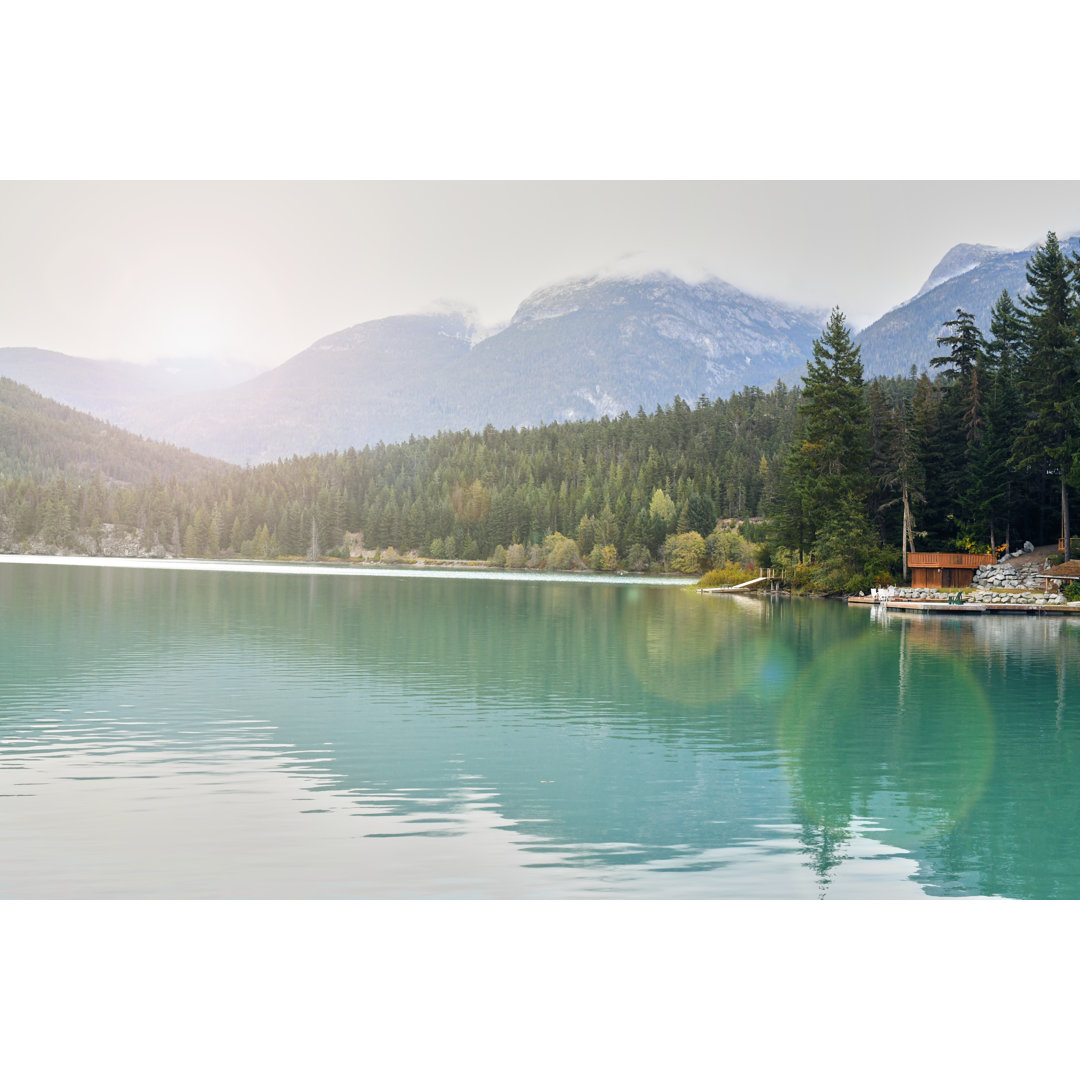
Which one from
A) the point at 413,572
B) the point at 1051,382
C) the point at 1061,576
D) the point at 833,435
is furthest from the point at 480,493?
the point at 1061,576

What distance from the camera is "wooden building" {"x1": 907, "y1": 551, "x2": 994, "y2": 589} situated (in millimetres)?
53219

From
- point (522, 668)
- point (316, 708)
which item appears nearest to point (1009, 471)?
point (522, 668)

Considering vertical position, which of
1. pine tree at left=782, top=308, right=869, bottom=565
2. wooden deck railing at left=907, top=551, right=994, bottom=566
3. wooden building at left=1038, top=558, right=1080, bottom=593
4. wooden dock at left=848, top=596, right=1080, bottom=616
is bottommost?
wooden dock at left=848, top=596, right=1080, bottom=616

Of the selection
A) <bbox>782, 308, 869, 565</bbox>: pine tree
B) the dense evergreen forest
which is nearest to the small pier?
the dense evergreen forest

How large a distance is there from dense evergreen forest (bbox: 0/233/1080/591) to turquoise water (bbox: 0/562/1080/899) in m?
30.5

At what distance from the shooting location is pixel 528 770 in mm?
13070

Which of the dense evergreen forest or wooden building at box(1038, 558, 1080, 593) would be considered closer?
wooden building at box(1038, 558, 1080, 593)

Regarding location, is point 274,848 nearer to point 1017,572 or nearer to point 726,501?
point 1017,572

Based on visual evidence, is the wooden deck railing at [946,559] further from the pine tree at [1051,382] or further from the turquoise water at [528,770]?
the turquoise water at [528,770]

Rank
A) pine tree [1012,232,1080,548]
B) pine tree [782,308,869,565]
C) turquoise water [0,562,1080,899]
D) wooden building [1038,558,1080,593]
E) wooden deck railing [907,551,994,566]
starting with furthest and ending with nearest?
pine tree [782,308,869,565]
wooden deck railing [907,551,994,566]
pine tree [1012,232,1080,548]
wooden building [1038,558,1080,593]
turquoise water [0,562,1080,899]

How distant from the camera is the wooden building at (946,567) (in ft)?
175

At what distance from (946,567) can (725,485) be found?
3245 inches

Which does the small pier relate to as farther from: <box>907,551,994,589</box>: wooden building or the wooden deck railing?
the wooden deck railing
